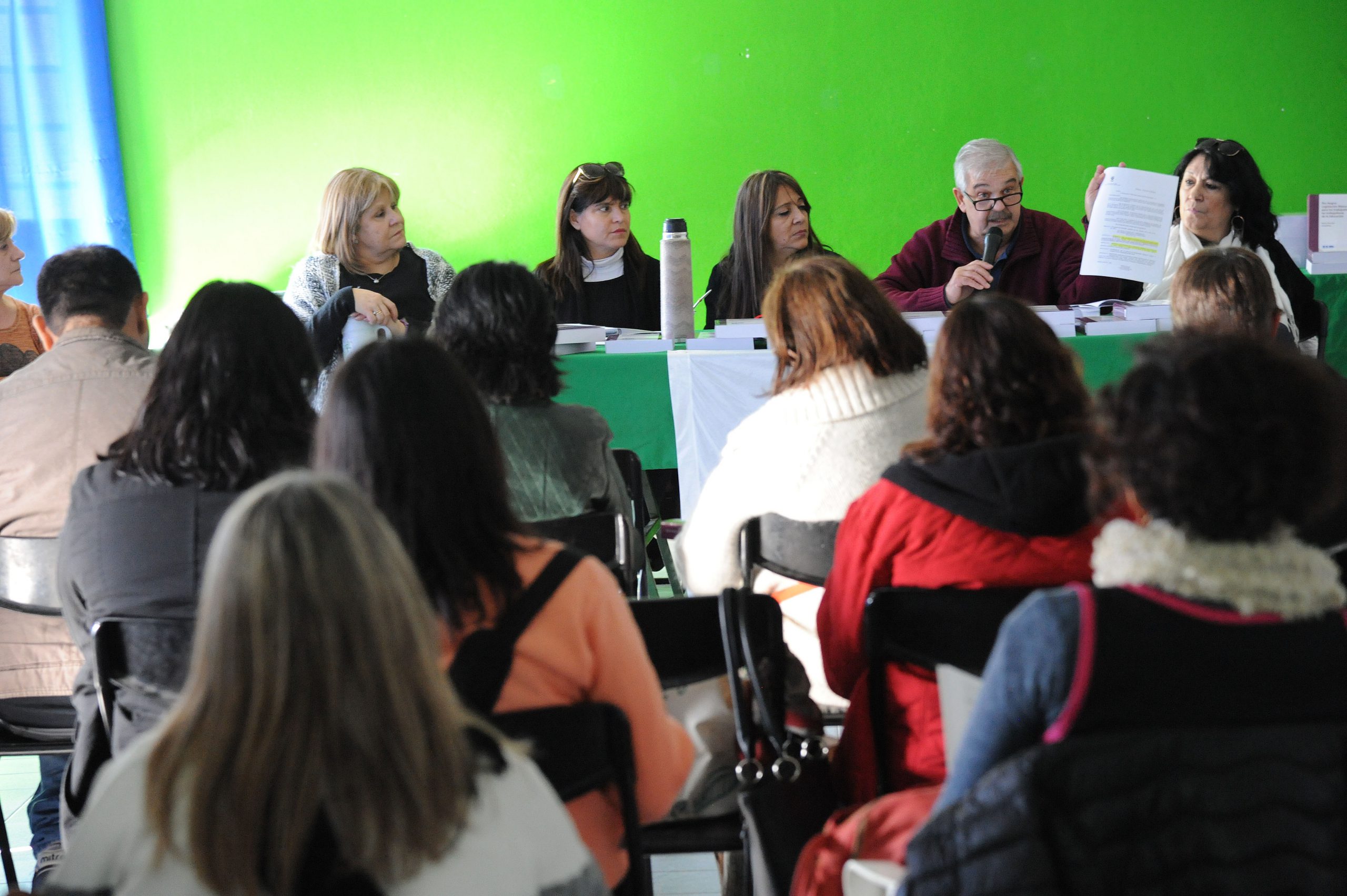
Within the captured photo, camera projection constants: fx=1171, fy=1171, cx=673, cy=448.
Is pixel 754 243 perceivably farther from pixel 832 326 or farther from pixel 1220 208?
pixel 832 326

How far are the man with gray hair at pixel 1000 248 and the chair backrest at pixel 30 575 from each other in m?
2.36

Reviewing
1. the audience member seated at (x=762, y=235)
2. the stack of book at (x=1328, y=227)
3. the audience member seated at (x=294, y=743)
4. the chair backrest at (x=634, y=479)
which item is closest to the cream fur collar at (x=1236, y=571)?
the audience member seated at (x=294, y=743)

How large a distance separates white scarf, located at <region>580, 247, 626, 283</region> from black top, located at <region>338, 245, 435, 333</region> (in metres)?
0.60

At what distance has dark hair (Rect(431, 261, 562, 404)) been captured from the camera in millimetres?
2096

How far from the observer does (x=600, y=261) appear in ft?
13.1

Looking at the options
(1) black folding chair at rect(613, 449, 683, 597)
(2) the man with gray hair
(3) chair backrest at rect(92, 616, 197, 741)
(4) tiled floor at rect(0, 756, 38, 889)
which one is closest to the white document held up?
(2) the man with gray hair

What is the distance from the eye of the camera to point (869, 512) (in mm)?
1534

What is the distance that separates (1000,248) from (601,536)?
2.03 metres

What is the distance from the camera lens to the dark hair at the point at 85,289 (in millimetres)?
2182

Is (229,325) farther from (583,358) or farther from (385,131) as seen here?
(385,131)

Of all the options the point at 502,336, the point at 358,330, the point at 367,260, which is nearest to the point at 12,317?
the point at 367,260

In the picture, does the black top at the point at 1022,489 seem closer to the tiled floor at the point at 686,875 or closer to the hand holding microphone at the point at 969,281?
the tiled floor at the point at 686,875

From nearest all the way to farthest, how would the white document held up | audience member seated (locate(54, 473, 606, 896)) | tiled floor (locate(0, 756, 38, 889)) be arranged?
audience member seated (locate(54, 473, 606, 896)) → tiled floor (locate(0, 756, 38, 889)) → the white document held up

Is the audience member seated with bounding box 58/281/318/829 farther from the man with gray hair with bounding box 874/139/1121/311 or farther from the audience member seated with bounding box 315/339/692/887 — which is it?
the man with gray hair with bounding box 874/139/1121/311
